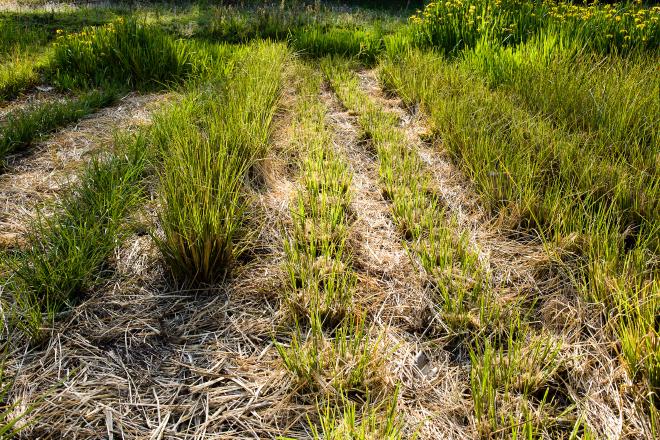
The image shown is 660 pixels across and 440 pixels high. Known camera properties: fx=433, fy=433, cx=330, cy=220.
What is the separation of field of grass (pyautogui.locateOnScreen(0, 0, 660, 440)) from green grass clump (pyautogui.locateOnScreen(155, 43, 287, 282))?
1cm

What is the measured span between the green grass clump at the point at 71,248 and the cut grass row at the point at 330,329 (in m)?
0.70

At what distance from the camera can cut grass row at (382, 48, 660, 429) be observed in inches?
53.5

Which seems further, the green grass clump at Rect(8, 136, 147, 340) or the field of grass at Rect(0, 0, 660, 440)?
the green grass clump at Rect(8, 136, 147, 340)

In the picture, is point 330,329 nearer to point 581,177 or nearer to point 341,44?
point 581,177

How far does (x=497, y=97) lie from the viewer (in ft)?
9.86

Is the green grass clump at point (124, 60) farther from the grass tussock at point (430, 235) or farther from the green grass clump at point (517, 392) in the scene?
the green grass clump at point (517, 392)

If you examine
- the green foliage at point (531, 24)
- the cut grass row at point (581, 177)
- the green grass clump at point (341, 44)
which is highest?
the green foliage at point (531, 24)

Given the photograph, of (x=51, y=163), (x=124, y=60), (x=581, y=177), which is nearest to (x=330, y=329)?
(x=581, y=177)

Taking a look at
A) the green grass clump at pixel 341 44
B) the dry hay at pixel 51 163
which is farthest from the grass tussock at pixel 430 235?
the green grass clump at pixel 341 44

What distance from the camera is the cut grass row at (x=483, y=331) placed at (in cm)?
107

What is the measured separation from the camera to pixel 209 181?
1.74 metres

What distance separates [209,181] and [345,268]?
647mm

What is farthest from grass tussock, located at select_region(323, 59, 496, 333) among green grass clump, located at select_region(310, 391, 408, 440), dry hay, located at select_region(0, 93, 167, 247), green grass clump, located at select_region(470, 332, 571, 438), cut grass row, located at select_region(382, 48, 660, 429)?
dry hay, located at select_region(0, 93, 167, 247)

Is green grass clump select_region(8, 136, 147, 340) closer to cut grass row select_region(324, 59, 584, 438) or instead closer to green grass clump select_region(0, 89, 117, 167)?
green grass clump select_region(0, 89, 117, 167)
